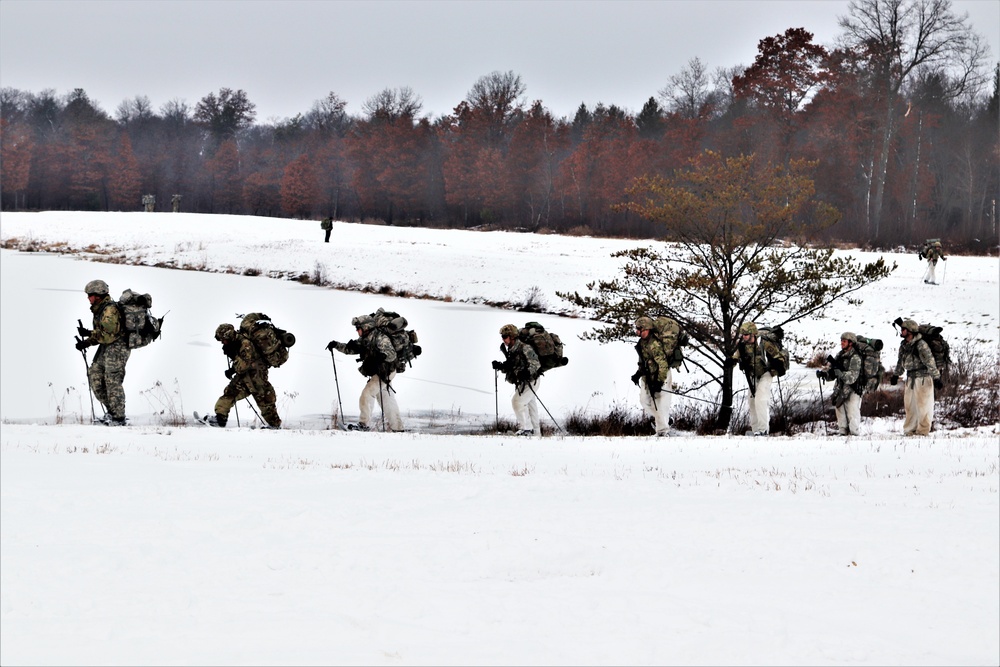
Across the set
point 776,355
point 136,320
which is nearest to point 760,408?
point 776,355

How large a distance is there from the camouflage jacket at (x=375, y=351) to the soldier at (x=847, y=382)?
6.99 meters

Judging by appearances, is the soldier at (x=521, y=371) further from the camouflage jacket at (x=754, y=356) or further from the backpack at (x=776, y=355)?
the backpack at (x=776, y=355)

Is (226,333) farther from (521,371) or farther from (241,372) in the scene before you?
(521,371)

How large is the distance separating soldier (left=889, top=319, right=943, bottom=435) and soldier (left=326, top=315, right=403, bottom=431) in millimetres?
7925

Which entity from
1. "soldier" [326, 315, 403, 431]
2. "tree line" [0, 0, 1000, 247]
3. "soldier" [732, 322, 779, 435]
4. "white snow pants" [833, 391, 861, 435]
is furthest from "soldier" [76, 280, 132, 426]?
"tree line" [0, 0, 1000, 247]

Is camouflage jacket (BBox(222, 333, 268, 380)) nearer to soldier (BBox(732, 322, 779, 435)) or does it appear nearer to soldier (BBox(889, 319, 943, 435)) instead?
soldier (BBox(732, 322, 779, 435))

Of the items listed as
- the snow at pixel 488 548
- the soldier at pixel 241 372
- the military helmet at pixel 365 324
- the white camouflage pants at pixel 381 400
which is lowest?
the snow at pixel 488 548

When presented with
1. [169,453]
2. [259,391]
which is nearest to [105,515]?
[169,453]

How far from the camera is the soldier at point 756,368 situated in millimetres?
14805

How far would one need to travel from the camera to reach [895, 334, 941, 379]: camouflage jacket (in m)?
14.7

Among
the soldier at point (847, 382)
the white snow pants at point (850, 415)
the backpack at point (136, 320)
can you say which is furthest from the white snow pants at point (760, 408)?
the backpack at point (136, 320)

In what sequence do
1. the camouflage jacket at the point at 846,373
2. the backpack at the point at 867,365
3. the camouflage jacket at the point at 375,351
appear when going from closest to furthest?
the camouflage jacket at the point at 375,351
the camouflage jacket at the point at 846,373
the backpack at the point at 867,365

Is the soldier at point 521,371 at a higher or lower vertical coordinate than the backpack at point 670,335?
lower

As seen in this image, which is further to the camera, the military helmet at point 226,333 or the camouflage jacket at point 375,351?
the camouflage jacket at point 375,351
